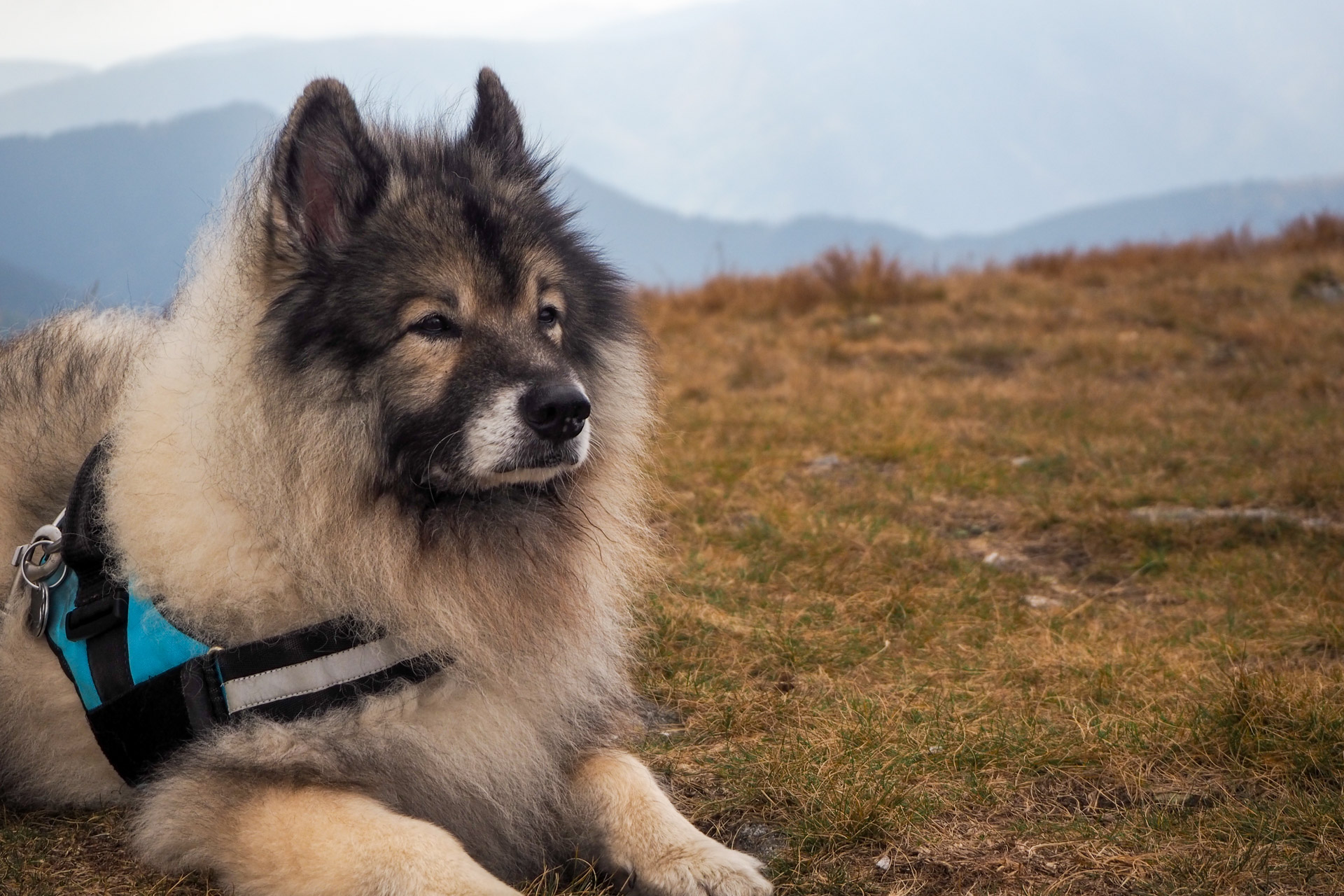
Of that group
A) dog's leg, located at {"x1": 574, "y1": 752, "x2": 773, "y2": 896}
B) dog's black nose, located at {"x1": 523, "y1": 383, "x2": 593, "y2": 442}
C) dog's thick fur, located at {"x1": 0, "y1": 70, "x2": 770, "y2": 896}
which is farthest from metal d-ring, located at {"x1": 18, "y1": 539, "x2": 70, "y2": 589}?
dog's leg, located at {"x1": 574, "y1": 752, "x2": 773, "y2": 896}

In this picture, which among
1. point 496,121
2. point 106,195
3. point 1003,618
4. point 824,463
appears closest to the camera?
point 496,121

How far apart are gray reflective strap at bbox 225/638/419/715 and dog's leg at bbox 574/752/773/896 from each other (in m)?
0.59

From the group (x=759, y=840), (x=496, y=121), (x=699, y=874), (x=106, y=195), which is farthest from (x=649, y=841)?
(x=106, y=195)

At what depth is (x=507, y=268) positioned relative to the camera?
2416 mm

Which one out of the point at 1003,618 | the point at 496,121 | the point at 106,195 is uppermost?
the point at 106,195

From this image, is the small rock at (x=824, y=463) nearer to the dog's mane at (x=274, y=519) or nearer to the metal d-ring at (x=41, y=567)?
the dog's mane at (x=274, y=519)

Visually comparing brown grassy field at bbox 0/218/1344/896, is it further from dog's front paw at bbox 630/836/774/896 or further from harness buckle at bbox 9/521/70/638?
harness buckle at bbox 9/521/70/638

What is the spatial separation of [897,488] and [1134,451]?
1.62 metres

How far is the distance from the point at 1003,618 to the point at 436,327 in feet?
8.70

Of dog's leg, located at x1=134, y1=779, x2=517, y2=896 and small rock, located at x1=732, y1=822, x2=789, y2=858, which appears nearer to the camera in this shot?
dog's leg, located at x1=134, y1=779, x2=517, y2=896

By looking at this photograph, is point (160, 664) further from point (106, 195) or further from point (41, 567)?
point (106, 195)

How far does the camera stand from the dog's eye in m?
2.31

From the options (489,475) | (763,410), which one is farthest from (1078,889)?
(763,410)

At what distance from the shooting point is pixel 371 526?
237cm
